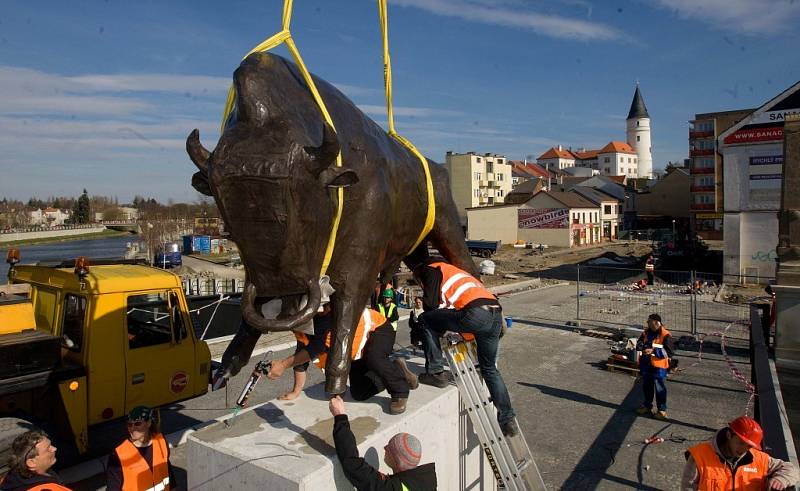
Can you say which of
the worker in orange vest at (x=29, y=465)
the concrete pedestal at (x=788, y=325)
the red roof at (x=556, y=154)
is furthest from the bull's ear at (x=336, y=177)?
the red roof at (x=556, y=154)

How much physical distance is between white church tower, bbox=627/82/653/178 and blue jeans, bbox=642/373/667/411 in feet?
368

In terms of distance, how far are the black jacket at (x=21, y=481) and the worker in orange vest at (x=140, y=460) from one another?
42 cm

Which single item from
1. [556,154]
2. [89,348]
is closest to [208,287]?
[89,348]

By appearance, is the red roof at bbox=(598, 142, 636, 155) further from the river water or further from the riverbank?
the riverbank

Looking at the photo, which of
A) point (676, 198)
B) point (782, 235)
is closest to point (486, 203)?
point (676, 198)

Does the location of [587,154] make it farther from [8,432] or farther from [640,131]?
[8,432]

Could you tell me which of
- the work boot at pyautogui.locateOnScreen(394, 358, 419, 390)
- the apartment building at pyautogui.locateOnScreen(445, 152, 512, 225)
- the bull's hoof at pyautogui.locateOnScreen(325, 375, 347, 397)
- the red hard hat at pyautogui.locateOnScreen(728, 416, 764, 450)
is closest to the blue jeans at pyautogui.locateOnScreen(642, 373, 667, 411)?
the red hard hat at pyautogui.locateOnScreen(728, 416, 764, 450)

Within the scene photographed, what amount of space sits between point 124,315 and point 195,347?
1.06m

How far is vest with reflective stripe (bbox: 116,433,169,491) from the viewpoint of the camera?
3.64m

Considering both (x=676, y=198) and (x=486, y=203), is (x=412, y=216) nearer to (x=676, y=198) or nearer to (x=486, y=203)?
(x=486, y=203)

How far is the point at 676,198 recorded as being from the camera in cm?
6444

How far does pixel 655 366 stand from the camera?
766 cm

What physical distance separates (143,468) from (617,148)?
116 meters

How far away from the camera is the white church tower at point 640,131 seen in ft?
355
